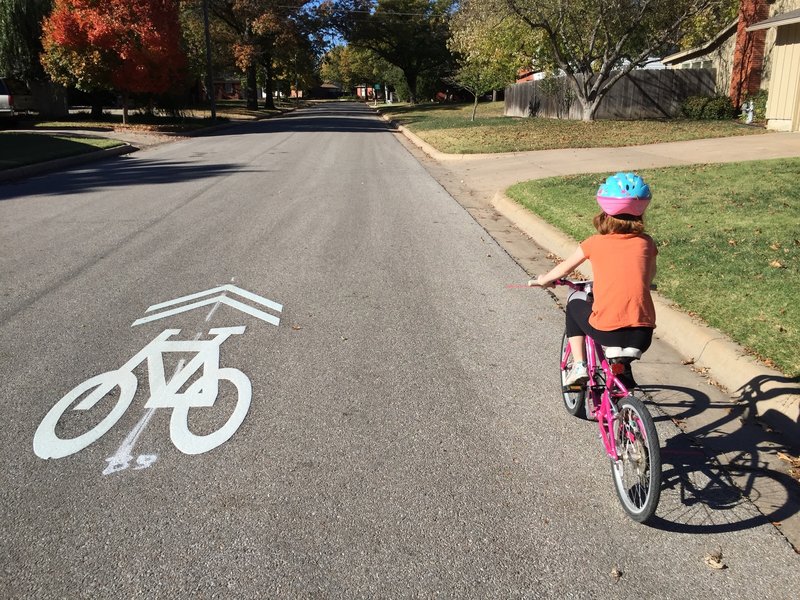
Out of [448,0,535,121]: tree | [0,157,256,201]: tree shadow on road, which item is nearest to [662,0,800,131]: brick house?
[448,0,535,121]: tree

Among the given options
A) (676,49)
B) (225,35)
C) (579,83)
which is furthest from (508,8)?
(225,35)

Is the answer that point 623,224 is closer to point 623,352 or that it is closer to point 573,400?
point 623,352

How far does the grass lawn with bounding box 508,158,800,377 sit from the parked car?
78.2ft

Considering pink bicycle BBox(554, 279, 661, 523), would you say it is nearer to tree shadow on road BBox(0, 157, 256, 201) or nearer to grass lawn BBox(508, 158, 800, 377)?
grass lawn BBox(508, 158, 800, 377)

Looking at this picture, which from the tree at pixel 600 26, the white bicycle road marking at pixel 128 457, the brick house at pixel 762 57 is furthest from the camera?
the tree at pixel 600 26

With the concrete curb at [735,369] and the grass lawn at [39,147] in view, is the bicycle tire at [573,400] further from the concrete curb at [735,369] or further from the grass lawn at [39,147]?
the grass lawn at [39,147]

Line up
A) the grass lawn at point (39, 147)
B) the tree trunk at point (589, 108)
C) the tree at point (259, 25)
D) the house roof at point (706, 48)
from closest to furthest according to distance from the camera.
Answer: the grass lawn at point (39, 147), the house roof at point (706, 48), the tree trunk at point (589, 108), the tree at point (259, 25)

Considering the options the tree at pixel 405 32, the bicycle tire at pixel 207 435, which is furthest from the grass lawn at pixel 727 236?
the tree at pixel 405 32

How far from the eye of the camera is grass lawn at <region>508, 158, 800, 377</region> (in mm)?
5448

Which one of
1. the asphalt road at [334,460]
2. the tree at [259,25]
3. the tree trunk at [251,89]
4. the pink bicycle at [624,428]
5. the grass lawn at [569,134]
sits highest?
the tree at [259,25]

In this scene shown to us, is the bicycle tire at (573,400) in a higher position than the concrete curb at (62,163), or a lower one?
lower

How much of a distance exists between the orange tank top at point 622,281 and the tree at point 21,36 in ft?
114

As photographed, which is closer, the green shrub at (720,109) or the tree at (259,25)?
the green shrub at (720,109)

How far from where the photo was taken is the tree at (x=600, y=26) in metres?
25.1
